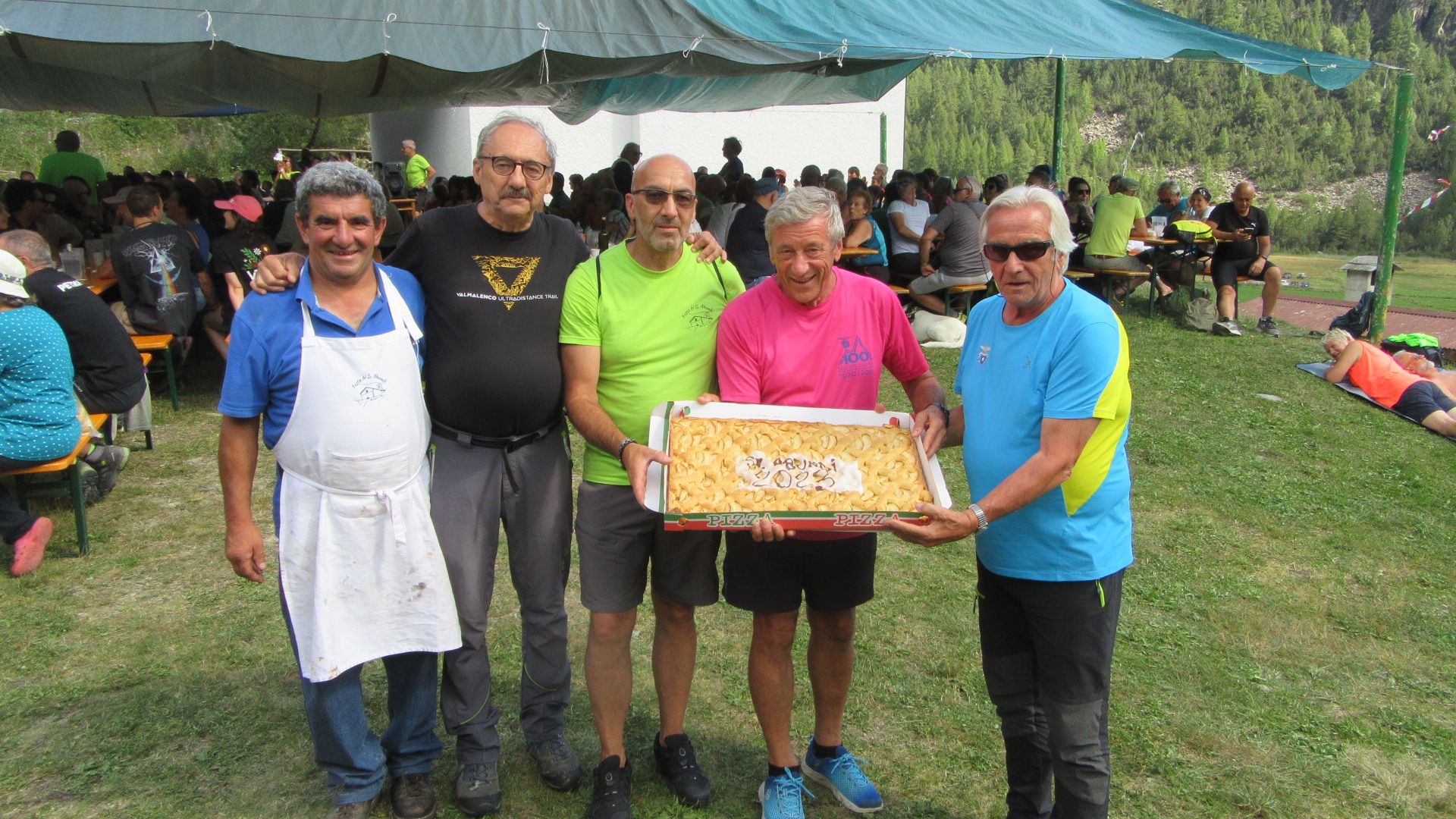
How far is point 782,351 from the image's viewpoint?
8.57 ft

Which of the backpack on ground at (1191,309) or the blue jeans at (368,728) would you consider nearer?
the blue jeans at (368,728)

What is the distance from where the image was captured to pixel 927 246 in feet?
32.2

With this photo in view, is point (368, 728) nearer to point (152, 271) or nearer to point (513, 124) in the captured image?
point (513, 124)

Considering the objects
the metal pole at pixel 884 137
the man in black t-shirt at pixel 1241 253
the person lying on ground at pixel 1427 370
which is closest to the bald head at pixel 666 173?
the person lying on ground at pixel 1427 370

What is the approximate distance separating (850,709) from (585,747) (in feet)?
3.21

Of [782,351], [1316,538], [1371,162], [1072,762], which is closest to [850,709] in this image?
[1072,762]

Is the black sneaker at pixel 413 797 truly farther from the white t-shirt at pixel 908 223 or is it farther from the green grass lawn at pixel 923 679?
the white t-shirt at pixel 908 223

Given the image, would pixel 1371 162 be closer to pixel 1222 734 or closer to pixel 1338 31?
pixel 1338 31

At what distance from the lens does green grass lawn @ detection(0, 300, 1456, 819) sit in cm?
297

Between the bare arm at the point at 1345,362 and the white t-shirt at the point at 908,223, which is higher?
the white t-shirt at the point at 908,223

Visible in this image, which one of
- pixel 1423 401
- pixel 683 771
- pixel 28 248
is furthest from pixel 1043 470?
pixel 1423 401

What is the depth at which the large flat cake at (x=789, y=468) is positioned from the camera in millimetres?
2396

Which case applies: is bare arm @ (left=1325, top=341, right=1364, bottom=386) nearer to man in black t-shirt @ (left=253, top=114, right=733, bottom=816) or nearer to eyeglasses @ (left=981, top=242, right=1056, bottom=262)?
eyeglasses @ (left=981, top=242, right=1056, bottom=262)

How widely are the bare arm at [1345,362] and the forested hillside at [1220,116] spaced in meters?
20.9
